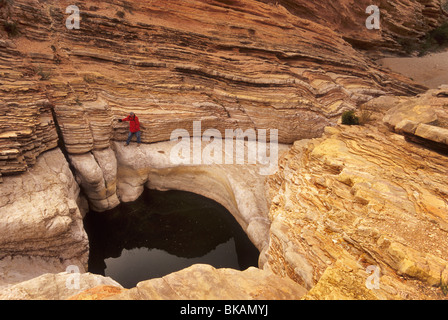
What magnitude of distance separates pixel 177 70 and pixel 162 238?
25.1ft

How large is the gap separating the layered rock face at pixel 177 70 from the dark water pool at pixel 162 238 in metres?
3.02

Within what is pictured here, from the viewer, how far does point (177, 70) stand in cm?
1273

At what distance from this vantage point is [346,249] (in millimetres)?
5695

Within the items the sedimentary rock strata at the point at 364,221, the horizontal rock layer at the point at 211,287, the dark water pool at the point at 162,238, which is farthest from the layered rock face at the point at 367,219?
the dark water pool at the point at 162,238

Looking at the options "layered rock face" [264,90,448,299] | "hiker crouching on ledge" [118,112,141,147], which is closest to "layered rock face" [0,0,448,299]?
"layered rock face" [264,90,448,299]

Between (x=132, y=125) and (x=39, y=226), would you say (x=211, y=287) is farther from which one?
(x=132, y=125)

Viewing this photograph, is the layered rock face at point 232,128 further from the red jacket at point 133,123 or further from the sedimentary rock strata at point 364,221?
the red jacket at point 133,123

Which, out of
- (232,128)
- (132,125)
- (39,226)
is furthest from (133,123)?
(39,226)

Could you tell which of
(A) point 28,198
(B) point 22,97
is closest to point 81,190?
(A) point 28,198

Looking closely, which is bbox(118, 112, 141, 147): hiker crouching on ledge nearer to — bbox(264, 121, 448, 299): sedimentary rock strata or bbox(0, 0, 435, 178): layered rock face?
bbox(0, 0, 435, 178): layered rock face

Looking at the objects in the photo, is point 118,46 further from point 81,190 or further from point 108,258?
point 108,258

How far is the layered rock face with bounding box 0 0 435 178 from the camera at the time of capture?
1045cm

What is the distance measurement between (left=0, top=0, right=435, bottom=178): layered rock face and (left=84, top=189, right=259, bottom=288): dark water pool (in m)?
3.02

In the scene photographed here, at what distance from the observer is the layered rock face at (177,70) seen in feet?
34.3
